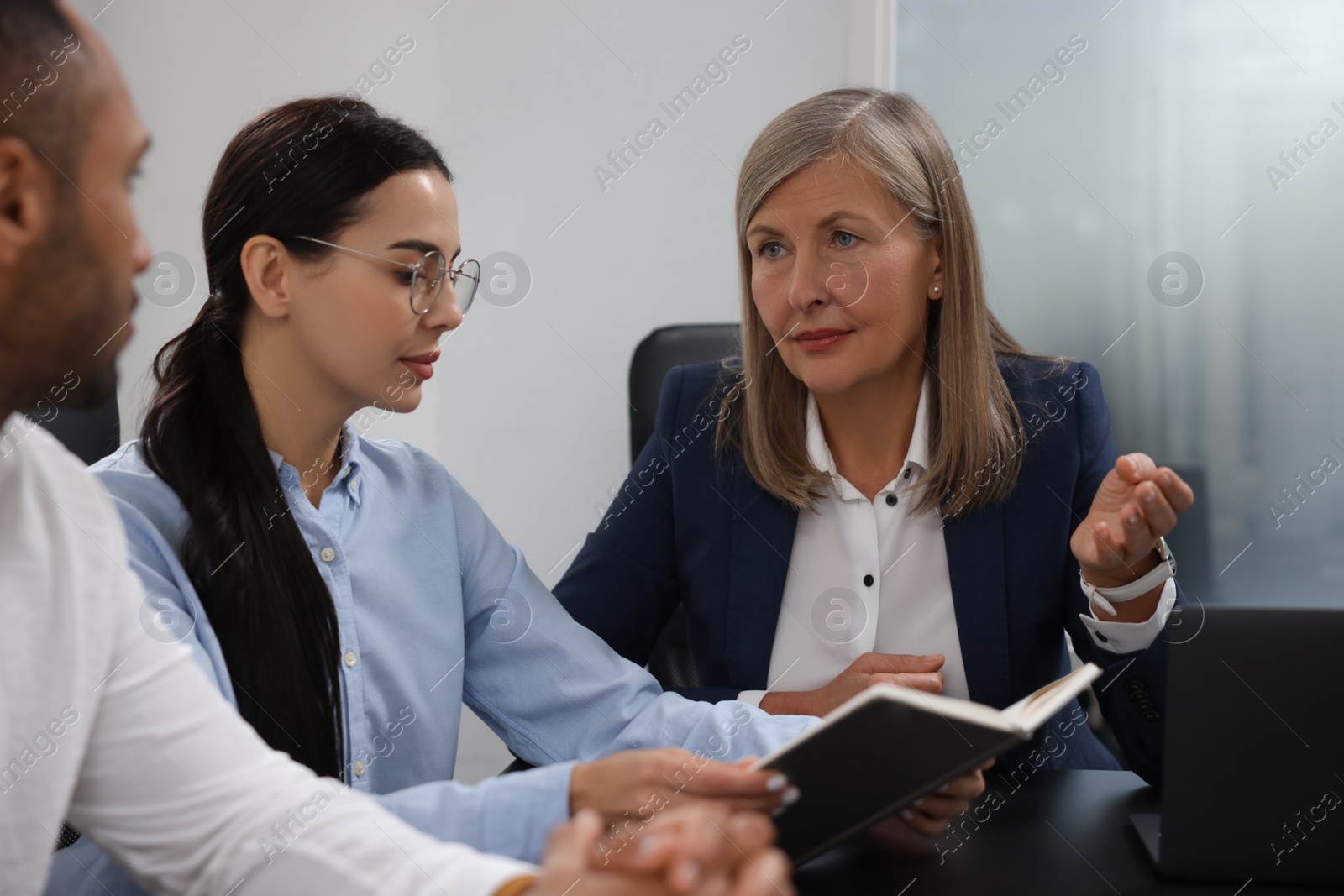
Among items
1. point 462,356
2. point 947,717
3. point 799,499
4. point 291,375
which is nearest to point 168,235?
point 462,356

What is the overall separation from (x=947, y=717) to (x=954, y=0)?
6.87ft

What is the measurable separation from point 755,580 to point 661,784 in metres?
0.55

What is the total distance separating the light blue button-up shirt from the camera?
0.99 meters

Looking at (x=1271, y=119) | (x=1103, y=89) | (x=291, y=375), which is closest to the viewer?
(x=291, y=375)

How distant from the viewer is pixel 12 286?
0.65m

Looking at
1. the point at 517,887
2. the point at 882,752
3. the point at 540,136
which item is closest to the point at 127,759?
the point at 517,887

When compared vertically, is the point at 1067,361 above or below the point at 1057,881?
above

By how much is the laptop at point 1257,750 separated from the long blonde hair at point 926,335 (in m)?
0.57

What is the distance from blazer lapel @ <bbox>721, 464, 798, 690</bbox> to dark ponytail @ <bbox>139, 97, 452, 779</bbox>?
558 mm

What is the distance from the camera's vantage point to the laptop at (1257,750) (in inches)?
33.8

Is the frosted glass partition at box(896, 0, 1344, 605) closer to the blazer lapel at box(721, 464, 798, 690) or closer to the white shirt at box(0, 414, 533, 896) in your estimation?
the blazer lapel at box(721, 464, 798, 690)

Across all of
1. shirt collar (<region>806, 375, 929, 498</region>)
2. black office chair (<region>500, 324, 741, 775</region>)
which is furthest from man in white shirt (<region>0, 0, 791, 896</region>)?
black office chair (<region>500, 324, 741, 775</region>)

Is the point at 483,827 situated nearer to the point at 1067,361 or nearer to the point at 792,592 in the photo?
the point at 792,592

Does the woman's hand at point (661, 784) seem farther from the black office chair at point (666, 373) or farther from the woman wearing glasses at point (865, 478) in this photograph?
the black office chair at point (666, 373)
